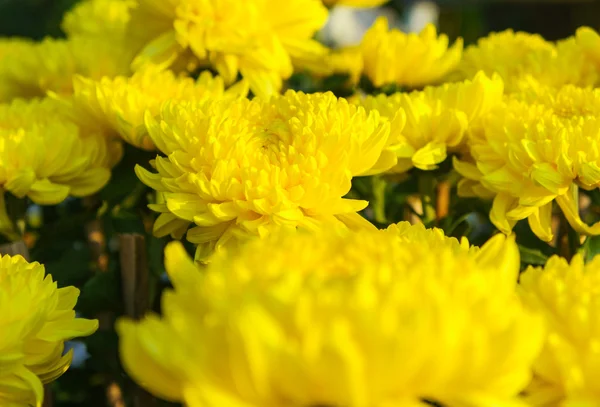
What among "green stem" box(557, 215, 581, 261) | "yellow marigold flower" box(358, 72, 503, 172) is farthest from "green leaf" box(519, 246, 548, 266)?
"yellow marigold flower" box(358, 72, 503, 172)

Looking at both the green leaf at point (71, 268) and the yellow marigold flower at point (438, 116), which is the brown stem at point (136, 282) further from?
the yellow marigold flower at point (438, 116)

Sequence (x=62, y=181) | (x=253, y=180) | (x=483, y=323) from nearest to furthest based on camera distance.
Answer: (x=483, y=323) → (x=253, y=180) → (x=62, y=181)

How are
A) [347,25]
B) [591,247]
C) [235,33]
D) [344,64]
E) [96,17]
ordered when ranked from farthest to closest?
1. [347,25]
2. [96,17]
3. [344,64]
4. [235,33]
5. [591,247]

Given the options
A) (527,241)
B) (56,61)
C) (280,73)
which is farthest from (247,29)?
(527,241)

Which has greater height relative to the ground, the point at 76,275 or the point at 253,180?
the point at 253,180

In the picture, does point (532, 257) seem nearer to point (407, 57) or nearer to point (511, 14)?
point (407, 57)

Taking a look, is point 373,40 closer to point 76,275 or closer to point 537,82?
point 537,82

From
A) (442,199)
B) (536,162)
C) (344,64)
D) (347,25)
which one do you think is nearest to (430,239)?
(536,162)
